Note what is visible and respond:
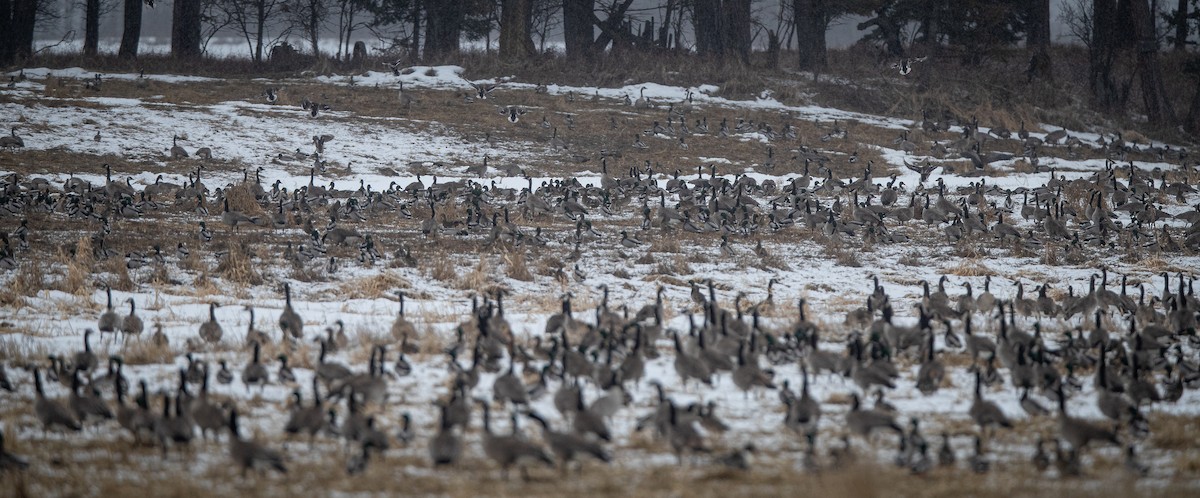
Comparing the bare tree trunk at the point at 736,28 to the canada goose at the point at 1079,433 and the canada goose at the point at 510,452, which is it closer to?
the canada goose at the point at 1079,433

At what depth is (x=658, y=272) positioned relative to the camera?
1409 cm

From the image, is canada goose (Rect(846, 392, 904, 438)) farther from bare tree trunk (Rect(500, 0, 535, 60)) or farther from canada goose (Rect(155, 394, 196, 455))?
bare tree trunk (Rect(500, 0, 535, 60))

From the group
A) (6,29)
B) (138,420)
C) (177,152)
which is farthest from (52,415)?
(6,29)

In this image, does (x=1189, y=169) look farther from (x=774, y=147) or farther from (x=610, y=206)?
(x=610, y=206)

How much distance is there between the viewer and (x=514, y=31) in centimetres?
3694

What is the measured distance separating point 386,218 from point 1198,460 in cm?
1384

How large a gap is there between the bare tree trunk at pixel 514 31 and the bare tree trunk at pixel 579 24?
10.2 ft

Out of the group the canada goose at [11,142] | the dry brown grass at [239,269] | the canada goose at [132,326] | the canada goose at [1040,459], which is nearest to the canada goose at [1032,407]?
the canada goose at [1040,459]

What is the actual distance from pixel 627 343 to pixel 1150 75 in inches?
1212

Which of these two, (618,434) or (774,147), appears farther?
(774,147)

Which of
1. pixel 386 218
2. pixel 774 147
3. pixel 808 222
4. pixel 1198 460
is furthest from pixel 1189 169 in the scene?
pixel 1198 460

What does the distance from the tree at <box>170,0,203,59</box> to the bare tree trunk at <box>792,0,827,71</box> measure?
2167 centimetres

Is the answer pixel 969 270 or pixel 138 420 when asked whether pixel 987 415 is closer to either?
pixel 138 420

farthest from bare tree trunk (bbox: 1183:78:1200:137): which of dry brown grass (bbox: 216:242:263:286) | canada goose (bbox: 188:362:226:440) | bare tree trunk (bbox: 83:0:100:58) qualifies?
bare tree trunk (bbox: 83:0:100:58)
